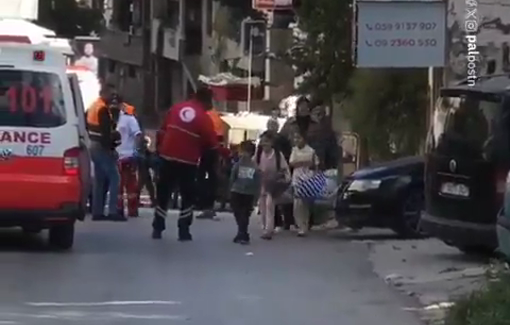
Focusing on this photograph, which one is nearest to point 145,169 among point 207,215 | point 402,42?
point 207,215

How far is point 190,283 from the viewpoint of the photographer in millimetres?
13359

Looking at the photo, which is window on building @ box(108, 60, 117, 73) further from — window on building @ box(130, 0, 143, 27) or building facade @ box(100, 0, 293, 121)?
window on building @ box(130, 0, 143, 27)

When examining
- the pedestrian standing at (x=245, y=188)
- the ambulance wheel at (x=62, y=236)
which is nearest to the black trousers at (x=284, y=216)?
the pedestrian standing at (x=245, y=188)

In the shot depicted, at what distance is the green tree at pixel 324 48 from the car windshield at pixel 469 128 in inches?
394

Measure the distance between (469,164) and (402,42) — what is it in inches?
262

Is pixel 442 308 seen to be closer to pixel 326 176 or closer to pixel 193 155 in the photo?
pixel 193 155

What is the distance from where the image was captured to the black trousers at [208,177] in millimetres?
18523

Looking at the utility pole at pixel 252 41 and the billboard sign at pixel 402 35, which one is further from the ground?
the billboard sign at pixel 402 35

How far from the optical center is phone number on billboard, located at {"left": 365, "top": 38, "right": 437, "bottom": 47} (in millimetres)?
20688

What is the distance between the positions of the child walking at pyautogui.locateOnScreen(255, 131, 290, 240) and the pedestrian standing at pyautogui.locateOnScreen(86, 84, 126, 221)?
230cm

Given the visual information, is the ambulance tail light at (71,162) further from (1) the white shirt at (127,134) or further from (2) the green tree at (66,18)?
(2) the green tree at (66,18)

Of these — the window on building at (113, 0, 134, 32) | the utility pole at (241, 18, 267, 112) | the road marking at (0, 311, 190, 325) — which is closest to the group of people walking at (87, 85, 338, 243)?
the road marking at (0, 311, 190, 325)

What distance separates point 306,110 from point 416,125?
16.8ft

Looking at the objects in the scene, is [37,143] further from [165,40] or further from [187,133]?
[165,40]
